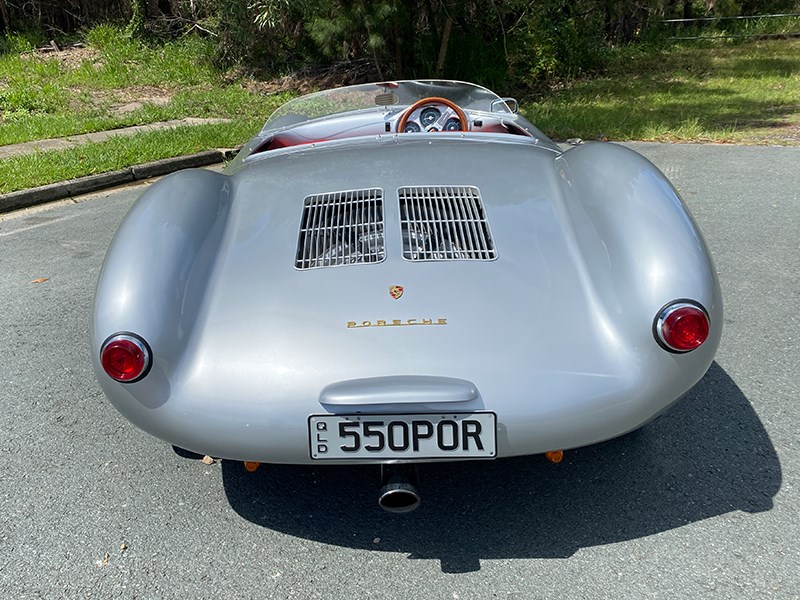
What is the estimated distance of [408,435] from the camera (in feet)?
6.02

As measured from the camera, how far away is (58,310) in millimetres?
3779

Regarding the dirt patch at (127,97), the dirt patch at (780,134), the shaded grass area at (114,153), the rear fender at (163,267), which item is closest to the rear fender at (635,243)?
the rear fender at (163,267)

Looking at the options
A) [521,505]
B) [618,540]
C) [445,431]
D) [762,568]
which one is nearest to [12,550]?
[445,431]

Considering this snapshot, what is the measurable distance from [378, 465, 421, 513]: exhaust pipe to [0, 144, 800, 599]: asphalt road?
213mm

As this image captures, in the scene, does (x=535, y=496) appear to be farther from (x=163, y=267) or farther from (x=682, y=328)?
(x=163, y=267)

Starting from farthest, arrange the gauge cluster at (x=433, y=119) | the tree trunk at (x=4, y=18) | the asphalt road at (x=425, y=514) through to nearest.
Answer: the tree trunk at (x=4, y=18)
the gauge cluster at (x=433, y=119)
the asphalt road at (x=425, y=514)

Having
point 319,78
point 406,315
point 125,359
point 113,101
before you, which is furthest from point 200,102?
point 406,315

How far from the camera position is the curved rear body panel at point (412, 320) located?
1875 millimetres

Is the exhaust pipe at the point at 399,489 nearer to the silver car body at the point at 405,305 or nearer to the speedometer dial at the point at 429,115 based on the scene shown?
the silver car body at the point at 405,305

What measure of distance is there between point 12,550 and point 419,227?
4.97 feet

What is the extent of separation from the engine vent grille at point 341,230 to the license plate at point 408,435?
1.89 feet

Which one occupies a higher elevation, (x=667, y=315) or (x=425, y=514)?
(x=667, y=315)

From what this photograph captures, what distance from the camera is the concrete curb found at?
5.96 meters

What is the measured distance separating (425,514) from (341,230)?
919 millimetres
